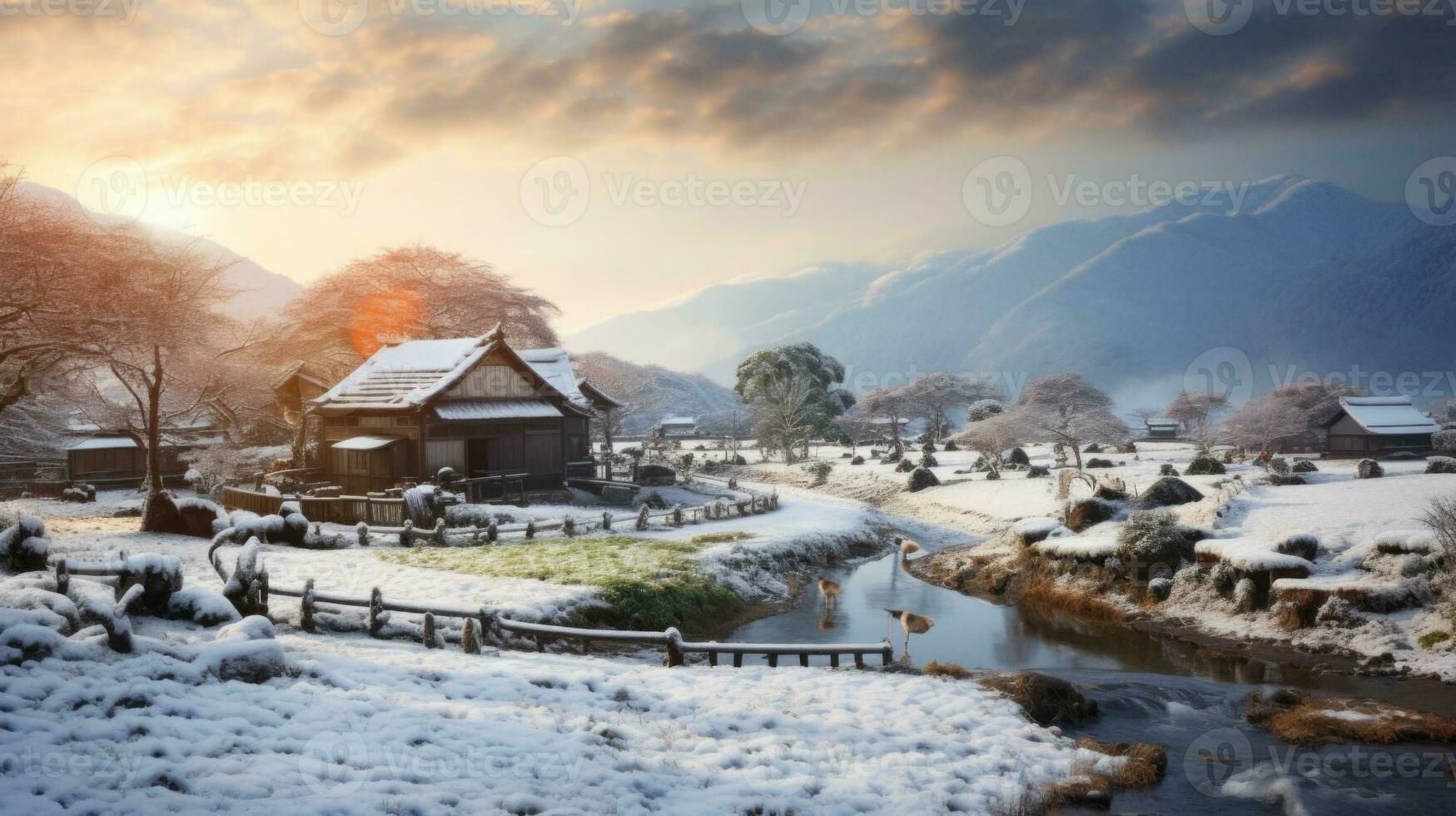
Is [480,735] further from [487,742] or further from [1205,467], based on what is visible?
[1205,467]

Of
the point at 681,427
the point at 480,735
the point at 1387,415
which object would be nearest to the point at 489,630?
the point at 480,735

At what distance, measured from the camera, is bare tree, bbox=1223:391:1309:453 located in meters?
44.2

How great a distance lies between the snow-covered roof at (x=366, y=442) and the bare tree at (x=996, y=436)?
31.0m

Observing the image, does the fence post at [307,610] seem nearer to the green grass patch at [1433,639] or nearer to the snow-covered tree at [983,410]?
the green grass patch at [1433,639]

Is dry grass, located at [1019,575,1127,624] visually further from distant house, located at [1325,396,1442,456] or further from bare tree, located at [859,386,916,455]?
bare tree, located at [859,386,916,455]

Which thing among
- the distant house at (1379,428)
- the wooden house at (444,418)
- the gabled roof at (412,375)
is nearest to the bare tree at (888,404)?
the distant house at (1379,428)

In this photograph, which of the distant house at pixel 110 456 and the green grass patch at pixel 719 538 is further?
the distant house at pixel 110 456

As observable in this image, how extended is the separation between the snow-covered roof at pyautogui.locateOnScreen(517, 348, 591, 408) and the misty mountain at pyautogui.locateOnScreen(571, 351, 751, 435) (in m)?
15.3

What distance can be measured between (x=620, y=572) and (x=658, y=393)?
3060 inches

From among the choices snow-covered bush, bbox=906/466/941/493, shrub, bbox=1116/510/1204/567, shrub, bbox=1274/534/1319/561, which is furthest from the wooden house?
shrub, bbox=1274/534/1319/561

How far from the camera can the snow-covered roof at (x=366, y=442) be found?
2919 centimetres

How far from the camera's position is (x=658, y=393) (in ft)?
313

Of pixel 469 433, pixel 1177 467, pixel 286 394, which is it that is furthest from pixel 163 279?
pixel 1177 467

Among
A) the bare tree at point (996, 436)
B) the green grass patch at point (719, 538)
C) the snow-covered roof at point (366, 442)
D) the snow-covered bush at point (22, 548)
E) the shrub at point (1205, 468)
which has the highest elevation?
the snow-covered roof at point (366, 442)
